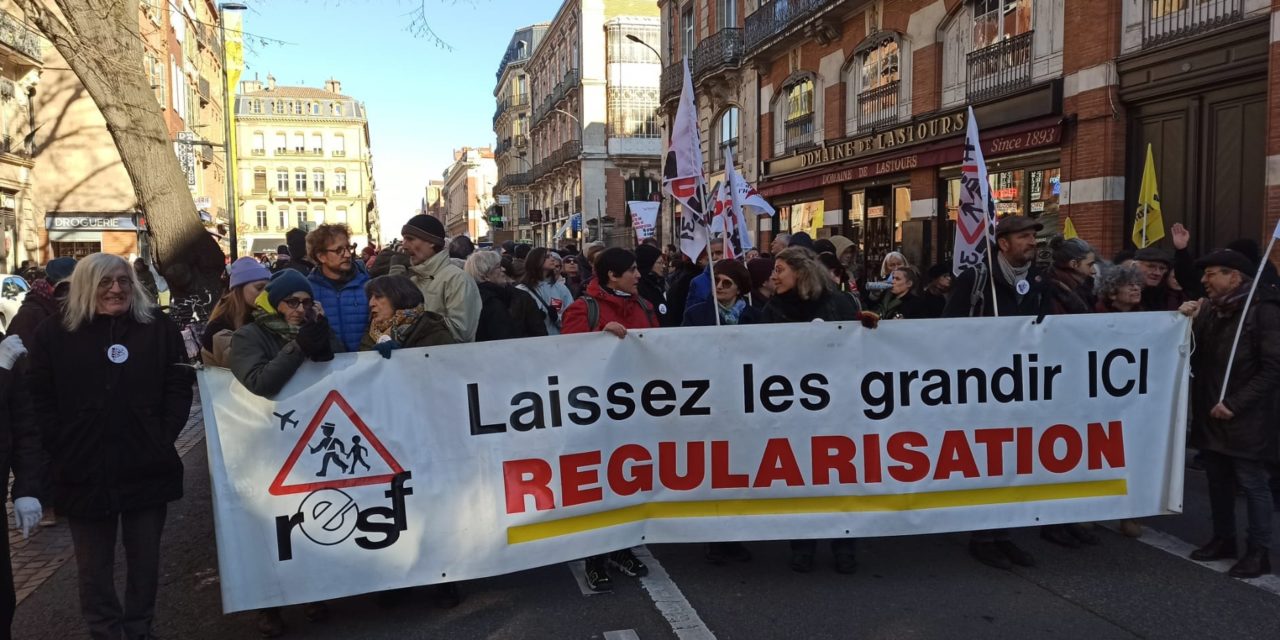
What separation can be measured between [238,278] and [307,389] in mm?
1552

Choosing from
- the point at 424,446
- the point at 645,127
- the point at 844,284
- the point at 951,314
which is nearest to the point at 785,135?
the point at 844,284

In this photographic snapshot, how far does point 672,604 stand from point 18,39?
2829cm

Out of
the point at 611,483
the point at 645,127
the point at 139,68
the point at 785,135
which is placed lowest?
the point at 611,483

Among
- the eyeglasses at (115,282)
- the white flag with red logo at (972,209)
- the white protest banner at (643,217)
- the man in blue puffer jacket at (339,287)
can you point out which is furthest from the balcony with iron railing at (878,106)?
the eyeglasses at (115,282)

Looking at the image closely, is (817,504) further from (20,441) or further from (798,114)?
(798,114)

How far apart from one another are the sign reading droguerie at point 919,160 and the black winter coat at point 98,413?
13942mm

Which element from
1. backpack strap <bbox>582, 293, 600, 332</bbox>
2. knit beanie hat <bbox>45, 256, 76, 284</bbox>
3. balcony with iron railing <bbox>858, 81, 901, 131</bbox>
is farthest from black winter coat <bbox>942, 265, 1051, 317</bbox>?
balcony with iron railing <bbox>858, 81, 901, 131</bbox>

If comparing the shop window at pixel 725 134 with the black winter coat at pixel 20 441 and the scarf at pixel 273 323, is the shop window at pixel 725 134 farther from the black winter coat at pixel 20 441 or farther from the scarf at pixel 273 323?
the black winter coat at pixel 20 441

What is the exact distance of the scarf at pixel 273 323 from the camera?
165 inches

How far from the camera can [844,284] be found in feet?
29.0

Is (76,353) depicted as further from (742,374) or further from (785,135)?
(785,135)

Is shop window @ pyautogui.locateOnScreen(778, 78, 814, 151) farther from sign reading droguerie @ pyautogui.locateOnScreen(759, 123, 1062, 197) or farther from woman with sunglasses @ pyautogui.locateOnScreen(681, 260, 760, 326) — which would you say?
woman with sunglasses @ pyautogui.locateOnScreen(681, 260, 760, 326)

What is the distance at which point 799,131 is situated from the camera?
2347cm

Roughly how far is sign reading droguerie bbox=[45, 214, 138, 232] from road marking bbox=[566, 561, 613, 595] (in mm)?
28959
